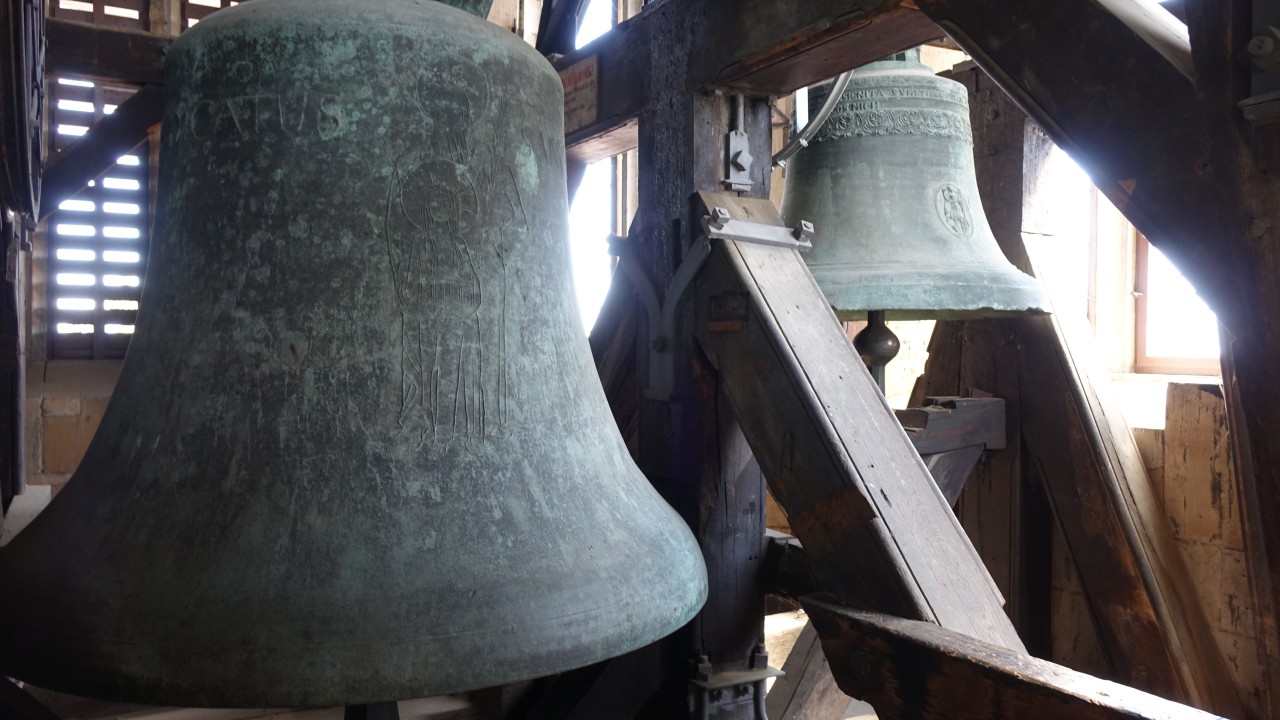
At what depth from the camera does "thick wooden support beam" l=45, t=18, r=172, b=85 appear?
2.38 meters

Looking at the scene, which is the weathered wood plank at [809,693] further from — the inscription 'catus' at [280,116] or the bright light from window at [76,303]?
the bright light from window at [76,303]

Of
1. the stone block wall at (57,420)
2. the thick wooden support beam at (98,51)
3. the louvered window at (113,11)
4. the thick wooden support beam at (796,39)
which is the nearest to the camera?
the thick wooden support beam at (796,39)

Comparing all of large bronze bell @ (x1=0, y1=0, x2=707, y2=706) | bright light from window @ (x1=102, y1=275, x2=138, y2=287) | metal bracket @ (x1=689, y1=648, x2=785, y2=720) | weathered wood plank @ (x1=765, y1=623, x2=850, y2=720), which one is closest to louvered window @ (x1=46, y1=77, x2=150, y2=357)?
bright light from window @ (x1=102, y1=275, x2=138, y2=287)

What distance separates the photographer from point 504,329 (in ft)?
3.75

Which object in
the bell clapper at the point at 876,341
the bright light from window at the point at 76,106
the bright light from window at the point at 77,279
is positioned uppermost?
the bright light from window at the point at 76,106

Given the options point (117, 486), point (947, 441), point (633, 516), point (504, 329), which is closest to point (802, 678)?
point (947, 441)

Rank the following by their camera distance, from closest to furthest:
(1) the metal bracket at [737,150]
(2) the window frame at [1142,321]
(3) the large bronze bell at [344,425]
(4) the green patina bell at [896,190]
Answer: (3) the large bronze bell at [344,425] < (1) the metal bracket at [737,150] < (4) the green patina bell at [896,190] < (2) the window frame at [1142,321]

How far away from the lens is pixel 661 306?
206cm

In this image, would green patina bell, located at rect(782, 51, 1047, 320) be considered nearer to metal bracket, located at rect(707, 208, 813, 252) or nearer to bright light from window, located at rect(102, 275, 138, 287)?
metal bracket, located at rect(707, 208, 813, 252)

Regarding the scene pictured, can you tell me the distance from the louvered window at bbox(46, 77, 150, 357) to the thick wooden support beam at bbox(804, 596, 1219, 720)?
530cm

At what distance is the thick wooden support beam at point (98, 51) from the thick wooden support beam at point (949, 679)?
2044 millimetres

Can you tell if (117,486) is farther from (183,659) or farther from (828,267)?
(828,267)

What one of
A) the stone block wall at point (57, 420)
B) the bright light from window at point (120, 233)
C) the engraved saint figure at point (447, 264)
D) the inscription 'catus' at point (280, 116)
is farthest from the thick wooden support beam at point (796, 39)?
the bright light from window at point (120, 233)

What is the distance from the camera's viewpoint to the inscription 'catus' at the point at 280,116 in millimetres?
1074
